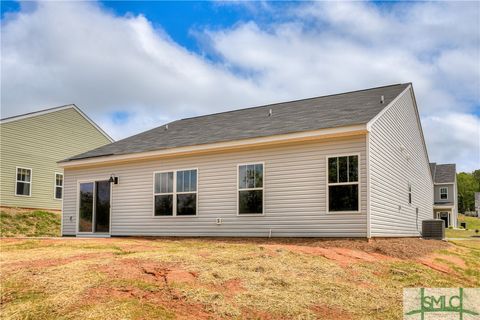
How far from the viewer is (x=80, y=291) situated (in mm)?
6352

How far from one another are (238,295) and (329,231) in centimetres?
610

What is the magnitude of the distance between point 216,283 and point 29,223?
18.9 m

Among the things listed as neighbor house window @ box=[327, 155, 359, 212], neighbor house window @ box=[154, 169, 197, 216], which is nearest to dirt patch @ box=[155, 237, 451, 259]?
neighbor house window @ box=[327, 155, 359, 212]

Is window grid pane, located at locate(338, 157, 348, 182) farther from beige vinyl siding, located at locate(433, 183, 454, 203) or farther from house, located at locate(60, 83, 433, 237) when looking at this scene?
beige vinyl siding, located at locate(433, 183, 454, 203)

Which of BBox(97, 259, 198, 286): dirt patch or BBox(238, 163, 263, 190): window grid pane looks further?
BBox(238, 163, 263, 190): window grid pane

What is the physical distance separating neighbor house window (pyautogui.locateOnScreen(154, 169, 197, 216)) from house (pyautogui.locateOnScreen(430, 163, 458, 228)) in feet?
118

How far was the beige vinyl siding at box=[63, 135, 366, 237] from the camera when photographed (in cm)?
1198

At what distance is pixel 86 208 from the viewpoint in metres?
17.4

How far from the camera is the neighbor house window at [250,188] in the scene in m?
13.1

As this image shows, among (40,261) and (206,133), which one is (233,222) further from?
(40,261)

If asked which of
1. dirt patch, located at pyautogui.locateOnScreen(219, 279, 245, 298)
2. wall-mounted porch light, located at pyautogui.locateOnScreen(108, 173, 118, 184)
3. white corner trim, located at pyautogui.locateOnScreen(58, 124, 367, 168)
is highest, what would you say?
white corner trim, located at pyautogui.locateOnScreen(58, 124, 367, 168)

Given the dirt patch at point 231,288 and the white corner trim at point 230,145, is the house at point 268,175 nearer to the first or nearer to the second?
the white corner trim at point 230,145

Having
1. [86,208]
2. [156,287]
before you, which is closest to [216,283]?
[156,287]

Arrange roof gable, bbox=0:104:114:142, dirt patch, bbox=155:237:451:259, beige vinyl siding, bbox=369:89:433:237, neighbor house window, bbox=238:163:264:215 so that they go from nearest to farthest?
1. dirt patch, bbox=155:237:451:259
2. beige vinyl siding, bbox=369:89:433:237
3. neighbor house window, bbox=238:163:264:215
4. roof gable, bbox=0:104:114:142
